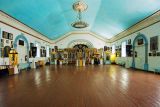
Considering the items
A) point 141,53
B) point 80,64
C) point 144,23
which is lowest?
point 80,64

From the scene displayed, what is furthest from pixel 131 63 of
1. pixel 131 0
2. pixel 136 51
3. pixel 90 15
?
pixel 131 0

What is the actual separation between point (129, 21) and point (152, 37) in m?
2.20

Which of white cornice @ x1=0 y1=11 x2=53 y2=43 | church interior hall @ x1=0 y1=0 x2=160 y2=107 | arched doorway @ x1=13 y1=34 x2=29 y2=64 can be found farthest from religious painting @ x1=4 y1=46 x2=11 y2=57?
white cornice @ x1=0 y1=11 x2=53 y2=43

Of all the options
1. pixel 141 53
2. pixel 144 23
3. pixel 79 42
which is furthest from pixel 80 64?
pixel 144 23

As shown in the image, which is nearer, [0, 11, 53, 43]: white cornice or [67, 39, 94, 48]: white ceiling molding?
[0, 11, 53, 43]: white cornice

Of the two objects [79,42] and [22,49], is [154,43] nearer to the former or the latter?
[22,49]

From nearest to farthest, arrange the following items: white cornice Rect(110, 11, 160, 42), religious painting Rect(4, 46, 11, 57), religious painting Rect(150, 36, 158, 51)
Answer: religious painting Rect(4, 46, 11, 57) < white cornice Rect(110, 11, 160, 42) < religious painting Rect(150, 36, 158, 51)

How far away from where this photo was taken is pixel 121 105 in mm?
3113

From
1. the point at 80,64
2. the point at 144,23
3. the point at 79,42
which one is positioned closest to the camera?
the point at 144,23

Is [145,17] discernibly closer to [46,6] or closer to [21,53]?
[46,6]

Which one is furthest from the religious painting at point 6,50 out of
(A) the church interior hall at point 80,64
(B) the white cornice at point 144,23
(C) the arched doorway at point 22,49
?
(B) the white cornice at point 144,23

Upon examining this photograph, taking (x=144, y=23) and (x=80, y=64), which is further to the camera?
(x=80, y=64)

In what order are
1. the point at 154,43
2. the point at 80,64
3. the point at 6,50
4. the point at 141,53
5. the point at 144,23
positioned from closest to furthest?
the point at 6,50, the point at 154,43, the point at 144,23, the point at 141,53, the point at 80,64

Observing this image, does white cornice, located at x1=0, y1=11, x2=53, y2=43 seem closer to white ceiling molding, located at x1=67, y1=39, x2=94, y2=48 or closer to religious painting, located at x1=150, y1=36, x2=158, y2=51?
white ceiling molding, located at x1=67, y1=39, x2=94, y2=48
